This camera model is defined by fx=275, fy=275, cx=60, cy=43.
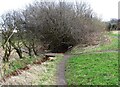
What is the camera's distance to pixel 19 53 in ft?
57.6

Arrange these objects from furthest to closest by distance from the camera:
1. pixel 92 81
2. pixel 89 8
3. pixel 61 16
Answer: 1. pixel 89 8
2. pixel 61 16
3. pixel 92 81

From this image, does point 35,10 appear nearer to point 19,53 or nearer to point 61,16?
point 61,16

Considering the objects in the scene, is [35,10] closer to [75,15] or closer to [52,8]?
[52,8]

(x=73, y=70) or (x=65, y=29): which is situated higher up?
(x=65, y=29)

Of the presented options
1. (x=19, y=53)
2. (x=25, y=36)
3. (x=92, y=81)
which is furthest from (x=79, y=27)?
(x=92, y=81)

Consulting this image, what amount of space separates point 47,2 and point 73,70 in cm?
1532

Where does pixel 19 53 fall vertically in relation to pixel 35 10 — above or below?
below

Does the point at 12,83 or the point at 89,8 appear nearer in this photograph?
the point at 12,83

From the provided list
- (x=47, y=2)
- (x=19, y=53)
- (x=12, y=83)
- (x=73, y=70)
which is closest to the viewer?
(x=12, y=83)

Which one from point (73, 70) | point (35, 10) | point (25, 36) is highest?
point (35, 10)

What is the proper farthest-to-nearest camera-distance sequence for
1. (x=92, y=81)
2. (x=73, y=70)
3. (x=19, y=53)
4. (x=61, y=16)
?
1. (x=61, y=16)
2. (x=19, y=53)
3. (x=73, y=70)
4. (x=92, y=81)

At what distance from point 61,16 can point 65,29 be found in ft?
3.98

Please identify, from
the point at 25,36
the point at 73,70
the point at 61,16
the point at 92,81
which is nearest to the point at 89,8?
the point at 61,16

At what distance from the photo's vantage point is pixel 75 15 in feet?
85.5
